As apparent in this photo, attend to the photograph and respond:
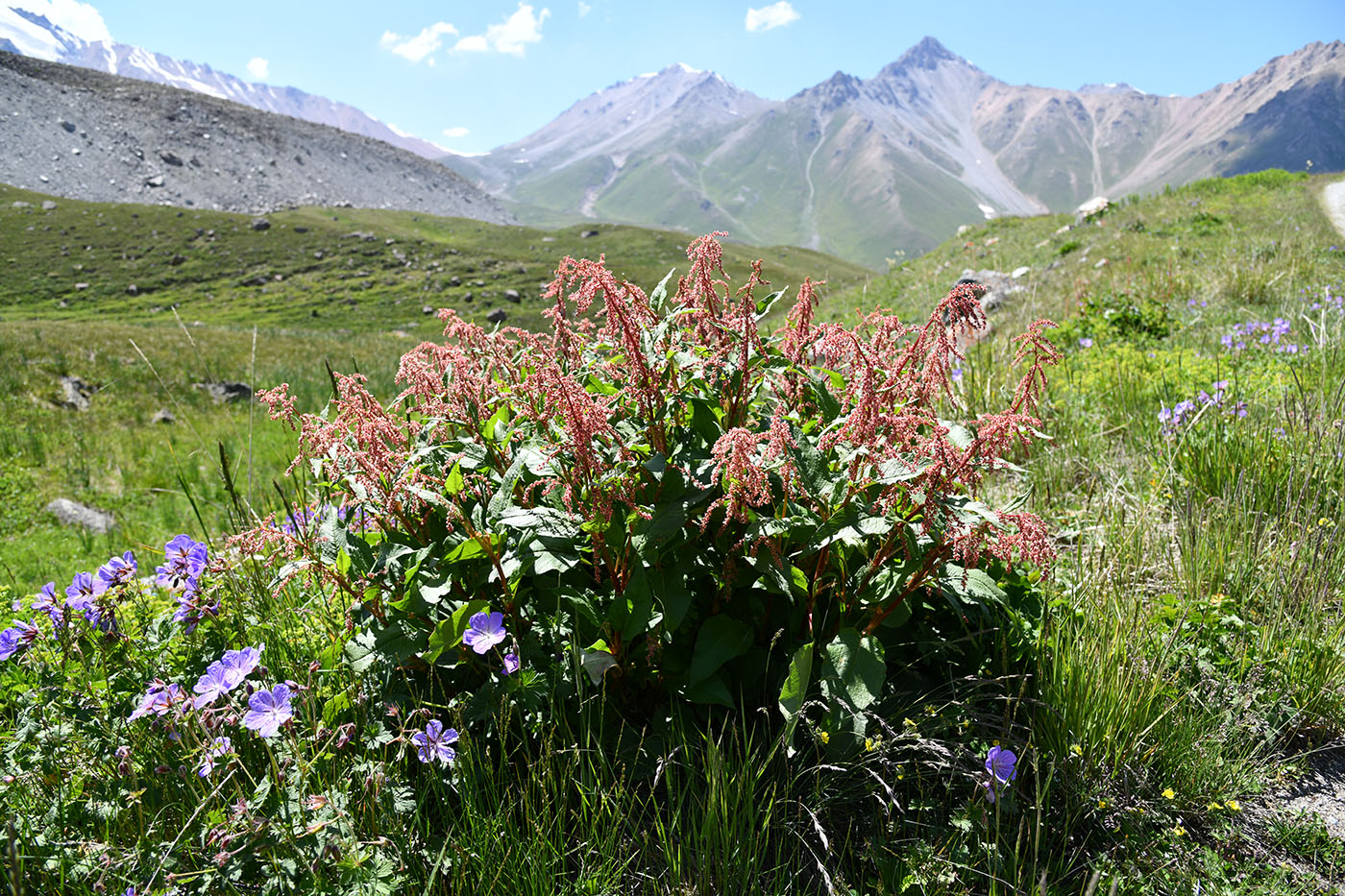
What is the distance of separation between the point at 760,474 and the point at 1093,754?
1.61 m

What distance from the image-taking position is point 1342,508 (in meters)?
3.19

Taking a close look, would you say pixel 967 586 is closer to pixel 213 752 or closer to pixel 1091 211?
pixel 213 752

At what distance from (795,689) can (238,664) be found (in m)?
1.56

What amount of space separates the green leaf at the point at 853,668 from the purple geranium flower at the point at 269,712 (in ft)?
4.57

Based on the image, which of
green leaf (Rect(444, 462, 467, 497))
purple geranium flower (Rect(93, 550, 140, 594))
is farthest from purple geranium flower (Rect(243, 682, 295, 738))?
purple geranium flower (Rect(93, 550, 140, 594))

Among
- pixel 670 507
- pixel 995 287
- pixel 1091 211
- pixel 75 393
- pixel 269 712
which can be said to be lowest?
pixel 75 393

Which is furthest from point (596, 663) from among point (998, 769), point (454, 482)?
point (998, 769)

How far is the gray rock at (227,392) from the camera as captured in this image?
16.2 metres

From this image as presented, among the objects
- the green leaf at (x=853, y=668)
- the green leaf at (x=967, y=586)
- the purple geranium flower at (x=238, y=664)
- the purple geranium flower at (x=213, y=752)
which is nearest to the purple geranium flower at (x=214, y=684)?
the purple geranium flower at (x=238, y=664)

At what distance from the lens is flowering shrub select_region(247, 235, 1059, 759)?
1716mm

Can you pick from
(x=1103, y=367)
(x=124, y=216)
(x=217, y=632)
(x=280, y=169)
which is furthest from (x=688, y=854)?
(x=280, y=169)

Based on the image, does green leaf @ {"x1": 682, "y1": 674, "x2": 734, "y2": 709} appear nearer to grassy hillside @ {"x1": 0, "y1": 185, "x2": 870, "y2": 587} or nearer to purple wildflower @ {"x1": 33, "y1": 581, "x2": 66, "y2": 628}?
grassy hillside @ {"x1": 0, "y1": 185, "x2": 870, "y2": 587}

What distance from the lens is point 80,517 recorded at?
8.17 metres

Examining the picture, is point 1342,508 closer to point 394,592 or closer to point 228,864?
point 394,592
